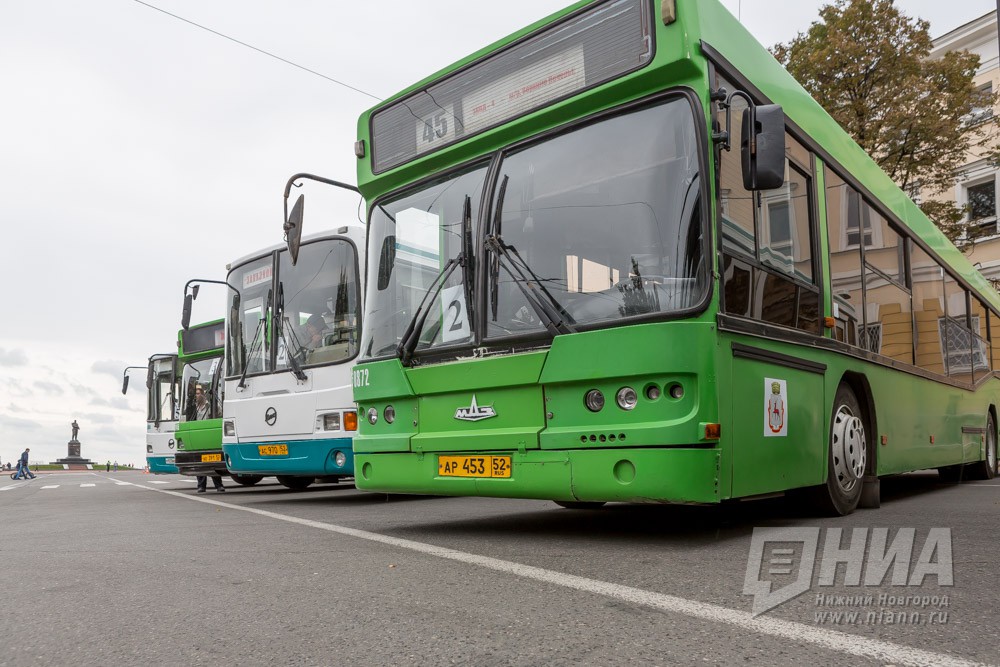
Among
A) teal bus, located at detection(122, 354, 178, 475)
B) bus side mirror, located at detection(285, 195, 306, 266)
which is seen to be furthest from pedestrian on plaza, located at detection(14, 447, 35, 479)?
bus side mirror, located at detection(285, 195, 306, 266)

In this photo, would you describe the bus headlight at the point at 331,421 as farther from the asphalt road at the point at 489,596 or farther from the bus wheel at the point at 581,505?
the asphalt road at the point at 489,596

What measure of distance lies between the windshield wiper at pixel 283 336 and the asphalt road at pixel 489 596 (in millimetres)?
3615

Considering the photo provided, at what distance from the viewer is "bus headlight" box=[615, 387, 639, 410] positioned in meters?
5.00

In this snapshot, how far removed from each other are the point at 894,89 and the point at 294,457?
14.8 m

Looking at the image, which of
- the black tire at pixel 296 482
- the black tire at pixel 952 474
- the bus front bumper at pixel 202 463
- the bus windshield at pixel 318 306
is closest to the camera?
the bus windshield at pixel 318 306

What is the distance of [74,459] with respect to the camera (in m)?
64.6

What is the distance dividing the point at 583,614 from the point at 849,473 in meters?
4.00

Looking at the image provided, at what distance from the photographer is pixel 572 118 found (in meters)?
5.67

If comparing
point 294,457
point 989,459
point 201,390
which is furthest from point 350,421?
point 989,459

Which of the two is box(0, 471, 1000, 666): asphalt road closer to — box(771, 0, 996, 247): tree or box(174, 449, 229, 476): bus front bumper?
box(174, 449, 229, 476): bus front bumper

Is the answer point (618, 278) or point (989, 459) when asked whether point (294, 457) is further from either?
point (989, 459)

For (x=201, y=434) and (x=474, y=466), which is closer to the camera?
(x=474, y=466)

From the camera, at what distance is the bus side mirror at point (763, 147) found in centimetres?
500

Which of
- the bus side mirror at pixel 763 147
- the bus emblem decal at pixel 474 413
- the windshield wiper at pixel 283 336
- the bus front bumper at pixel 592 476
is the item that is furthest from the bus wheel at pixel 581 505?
the bus side mirror at pixel 763 147
